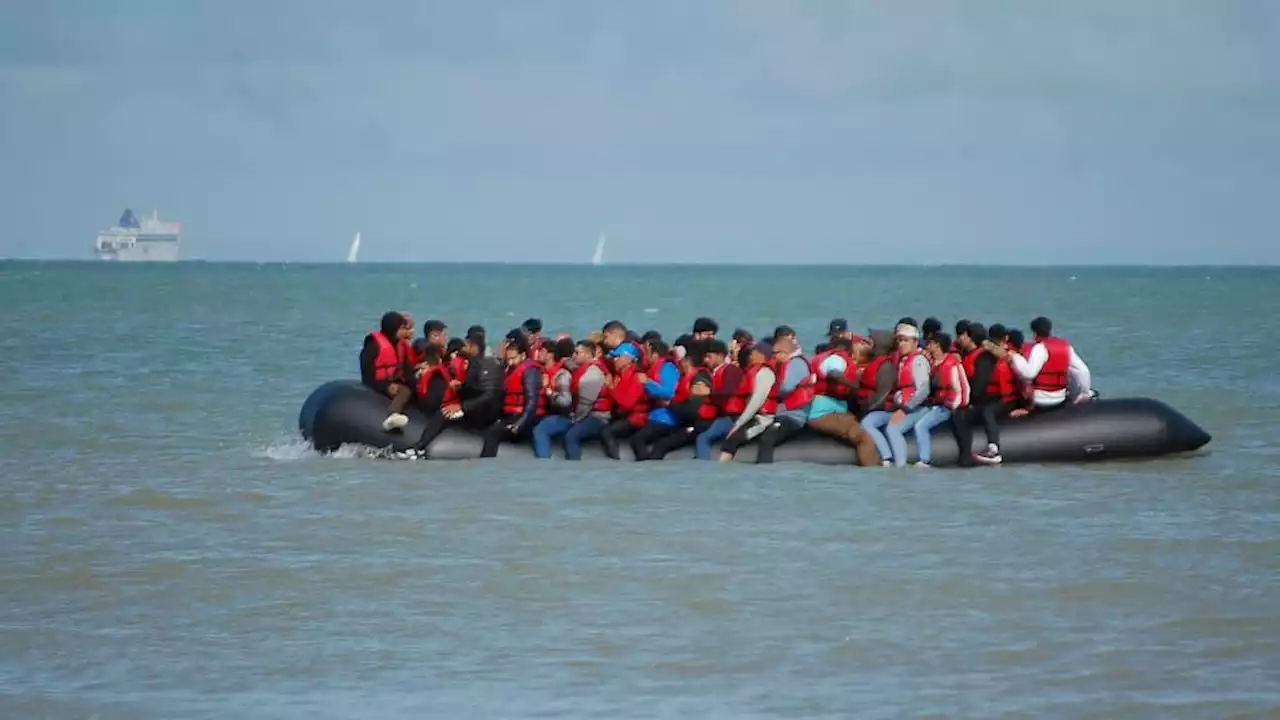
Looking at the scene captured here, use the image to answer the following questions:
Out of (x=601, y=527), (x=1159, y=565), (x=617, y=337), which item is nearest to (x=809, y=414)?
(x=617, y=337)

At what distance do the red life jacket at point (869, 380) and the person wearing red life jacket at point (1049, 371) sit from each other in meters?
0.98

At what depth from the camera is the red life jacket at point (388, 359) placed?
1616cm

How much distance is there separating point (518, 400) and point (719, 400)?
1605mm

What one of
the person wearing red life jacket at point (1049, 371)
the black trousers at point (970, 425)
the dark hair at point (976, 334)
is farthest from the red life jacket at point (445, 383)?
the person wearing red life jacket at point (1049, 371)

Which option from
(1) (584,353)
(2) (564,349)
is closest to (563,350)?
(2) (564,349)

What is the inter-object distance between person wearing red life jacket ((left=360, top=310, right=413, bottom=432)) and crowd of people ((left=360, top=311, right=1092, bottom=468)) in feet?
0.06

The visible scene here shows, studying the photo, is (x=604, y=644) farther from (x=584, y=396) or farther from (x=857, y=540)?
(x=584, y=396)

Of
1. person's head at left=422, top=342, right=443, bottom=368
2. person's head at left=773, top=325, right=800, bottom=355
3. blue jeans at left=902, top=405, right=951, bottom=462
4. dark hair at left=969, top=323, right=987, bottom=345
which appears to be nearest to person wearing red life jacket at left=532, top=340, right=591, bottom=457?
person's head at left=422, top=342, right=443, bottom=368

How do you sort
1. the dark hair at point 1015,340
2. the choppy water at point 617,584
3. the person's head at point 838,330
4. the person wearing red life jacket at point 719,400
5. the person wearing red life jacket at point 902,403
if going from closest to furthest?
the choppy water at point 617,584 < the person wearing red life jacket at point 902,403 < the person wearing red life jacket at point 719,400 < the dark hair at point 1015,340 < the person's head at point 838,330

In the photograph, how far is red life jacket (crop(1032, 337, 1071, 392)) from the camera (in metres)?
15.6

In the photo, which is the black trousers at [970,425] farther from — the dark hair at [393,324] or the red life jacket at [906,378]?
the dark hair at [393,324]

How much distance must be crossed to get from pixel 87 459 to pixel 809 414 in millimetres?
6537

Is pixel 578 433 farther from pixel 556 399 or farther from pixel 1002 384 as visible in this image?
pixel 1002 384

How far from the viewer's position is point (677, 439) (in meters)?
15.8
